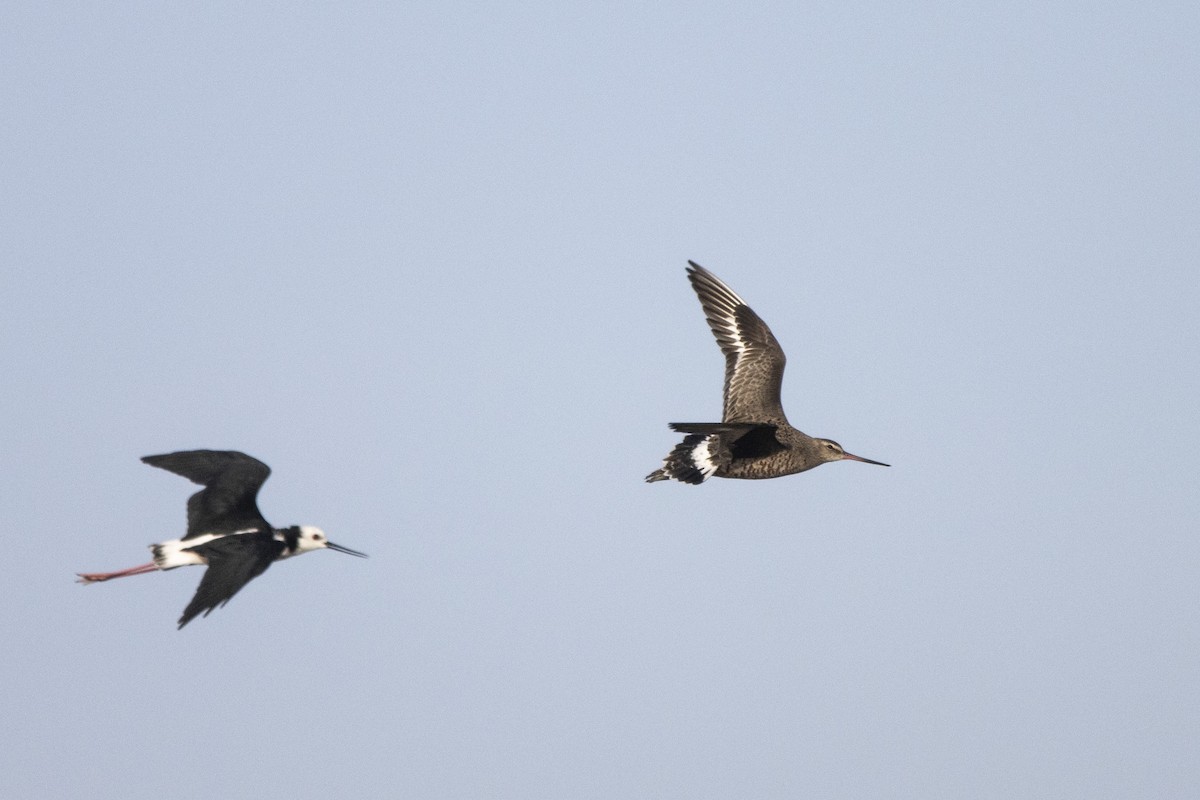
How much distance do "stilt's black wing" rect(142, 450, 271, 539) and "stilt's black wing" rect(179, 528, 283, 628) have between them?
0.87ft

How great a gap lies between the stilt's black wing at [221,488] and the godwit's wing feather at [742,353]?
6.26 metres

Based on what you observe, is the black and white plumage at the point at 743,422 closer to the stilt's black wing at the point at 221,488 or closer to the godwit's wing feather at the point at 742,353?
the godwit's wing feather at the point at 742,353

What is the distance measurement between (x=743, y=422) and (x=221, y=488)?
6110mm

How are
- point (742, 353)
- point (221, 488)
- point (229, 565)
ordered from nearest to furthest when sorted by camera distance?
point (229, 565), point (221, 488), point (742, 353)

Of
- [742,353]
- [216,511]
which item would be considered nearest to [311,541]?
[216,511]

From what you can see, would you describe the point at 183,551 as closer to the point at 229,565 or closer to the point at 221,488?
the point at 221,488

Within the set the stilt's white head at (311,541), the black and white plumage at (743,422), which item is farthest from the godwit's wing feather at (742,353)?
the stilt's white head at (311,541)

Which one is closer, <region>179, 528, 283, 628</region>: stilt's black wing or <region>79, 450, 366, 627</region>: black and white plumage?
<region>179, 528, 283, 628</region>: stilt's black wing

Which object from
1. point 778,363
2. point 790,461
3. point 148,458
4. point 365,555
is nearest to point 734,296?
point 778,363

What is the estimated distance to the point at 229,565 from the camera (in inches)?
645

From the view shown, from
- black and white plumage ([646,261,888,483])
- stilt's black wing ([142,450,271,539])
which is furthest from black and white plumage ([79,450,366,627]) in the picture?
black and white plumage ([646,261,888,483])

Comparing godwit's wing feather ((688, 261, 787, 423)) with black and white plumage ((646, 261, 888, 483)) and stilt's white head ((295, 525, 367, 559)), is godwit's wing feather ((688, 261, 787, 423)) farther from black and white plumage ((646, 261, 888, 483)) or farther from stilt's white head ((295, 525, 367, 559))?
stilt's white head ((295, 525, 367, 559))

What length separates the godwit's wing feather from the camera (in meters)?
20.9

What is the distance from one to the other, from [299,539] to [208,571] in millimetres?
2779
